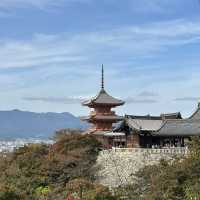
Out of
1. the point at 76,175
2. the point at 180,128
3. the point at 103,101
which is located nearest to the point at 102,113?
the point at 103,101

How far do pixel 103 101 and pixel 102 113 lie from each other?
107cm

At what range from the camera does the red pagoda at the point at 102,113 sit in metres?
52.7

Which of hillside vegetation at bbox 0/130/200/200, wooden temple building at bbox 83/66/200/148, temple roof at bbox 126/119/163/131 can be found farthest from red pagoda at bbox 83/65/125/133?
temple roof at bbox 126/119/163/131

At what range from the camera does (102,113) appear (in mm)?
53625

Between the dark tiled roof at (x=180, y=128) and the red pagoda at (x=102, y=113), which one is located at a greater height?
the red pagoda at (x=102, y=113)

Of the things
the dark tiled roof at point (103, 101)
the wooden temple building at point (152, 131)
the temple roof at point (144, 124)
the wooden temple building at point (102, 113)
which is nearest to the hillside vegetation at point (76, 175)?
the temple roof at point (144, 124)

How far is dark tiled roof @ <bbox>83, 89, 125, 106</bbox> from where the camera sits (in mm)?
53406

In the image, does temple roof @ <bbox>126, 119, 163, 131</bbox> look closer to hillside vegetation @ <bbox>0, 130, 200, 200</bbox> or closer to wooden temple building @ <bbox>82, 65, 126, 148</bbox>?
hillside vegetation @ <bbox>0, 130, 200, 200</bbox>

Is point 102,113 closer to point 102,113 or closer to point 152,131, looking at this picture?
point 102,113

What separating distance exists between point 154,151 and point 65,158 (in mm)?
6145

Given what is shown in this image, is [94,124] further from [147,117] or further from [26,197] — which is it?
[26,197]

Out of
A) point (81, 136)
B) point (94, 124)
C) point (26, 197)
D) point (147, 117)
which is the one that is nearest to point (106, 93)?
point (94, 124)

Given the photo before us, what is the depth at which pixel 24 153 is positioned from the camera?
1668 inches

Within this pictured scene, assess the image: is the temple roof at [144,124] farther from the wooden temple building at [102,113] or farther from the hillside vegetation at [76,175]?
the wooden temple building at [102,113]
